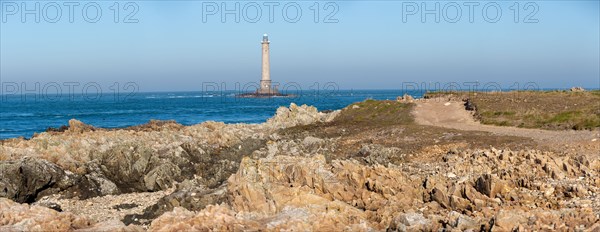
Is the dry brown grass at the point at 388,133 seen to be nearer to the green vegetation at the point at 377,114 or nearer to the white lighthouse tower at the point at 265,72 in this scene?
the green vegetation at the point at 377,114

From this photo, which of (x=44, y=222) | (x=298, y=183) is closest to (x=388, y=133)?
(x=298, y=183)

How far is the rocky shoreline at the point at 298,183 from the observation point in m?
12.8

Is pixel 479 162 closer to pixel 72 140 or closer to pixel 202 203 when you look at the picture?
pixel 202 203

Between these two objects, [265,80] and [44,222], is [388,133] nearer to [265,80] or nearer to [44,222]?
[44,222]

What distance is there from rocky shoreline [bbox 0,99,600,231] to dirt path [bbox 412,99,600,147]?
4.32ft

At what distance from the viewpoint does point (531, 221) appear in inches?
473

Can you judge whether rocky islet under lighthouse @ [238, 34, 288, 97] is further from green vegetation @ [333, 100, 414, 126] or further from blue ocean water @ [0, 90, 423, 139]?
green vegetation @ [333, 100, 414, 126]

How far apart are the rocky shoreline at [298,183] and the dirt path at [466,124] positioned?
4.32 feet

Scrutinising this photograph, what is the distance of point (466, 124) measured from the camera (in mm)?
34469

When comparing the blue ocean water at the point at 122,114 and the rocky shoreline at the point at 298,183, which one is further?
the blue ocean water at the point at 122,114

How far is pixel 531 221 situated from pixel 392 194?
4.46 metres

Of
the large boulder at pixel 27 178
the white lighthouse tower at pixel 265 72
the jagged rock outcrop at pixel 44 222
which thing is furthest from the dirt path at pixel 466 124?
the white lighthouse tower at pixel 265 72

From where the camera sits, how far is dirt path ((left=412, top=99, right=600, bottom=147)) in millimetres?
25547

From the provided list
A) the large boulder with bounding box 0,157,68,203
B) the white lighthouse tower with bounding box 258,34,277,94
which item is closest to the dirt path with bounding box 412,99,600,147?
the large boulder with bounding box 0,157,68,203
